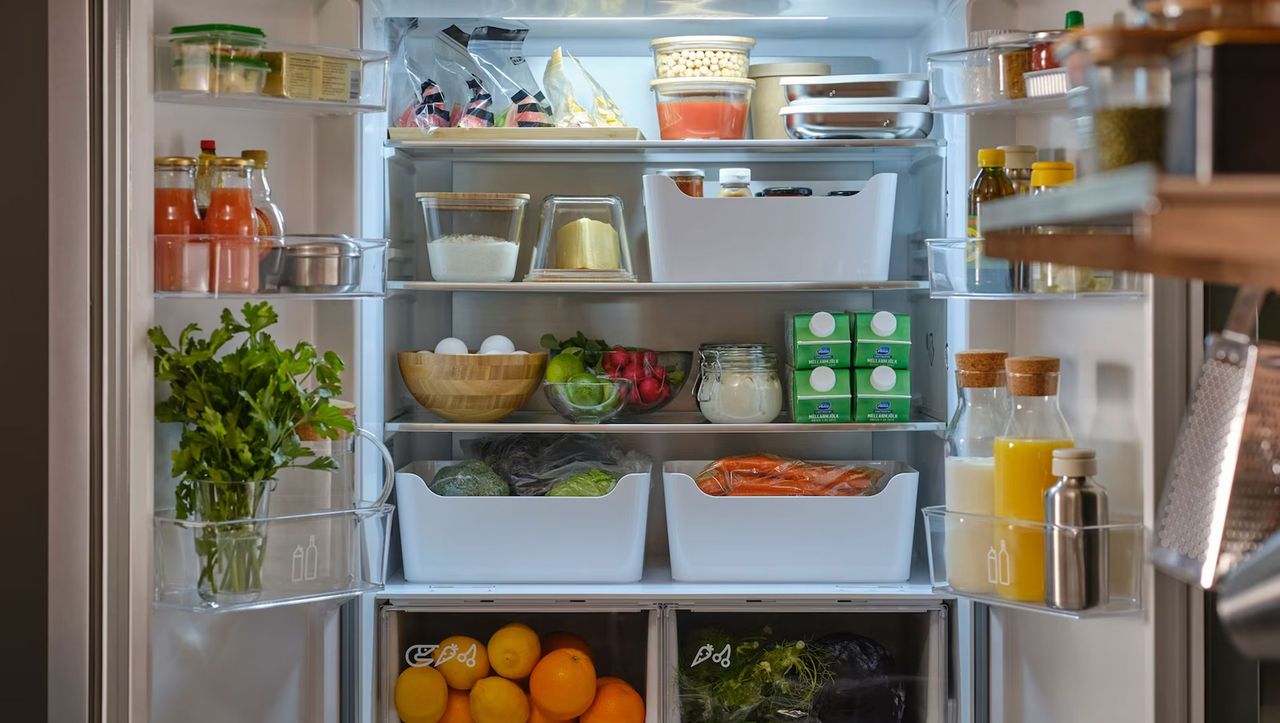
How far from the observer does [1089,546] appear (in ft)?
5.48

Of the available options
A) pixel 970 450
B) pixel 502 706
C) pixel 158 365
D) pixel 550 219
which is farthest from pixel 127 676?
pixel 970 450

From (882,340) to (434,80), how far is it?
3.15ft

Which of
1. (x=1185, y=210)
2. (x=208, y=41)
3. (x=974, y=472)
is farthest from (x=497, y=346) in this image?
(x=1185, y=210)

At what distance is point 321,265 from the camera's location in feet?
6.13

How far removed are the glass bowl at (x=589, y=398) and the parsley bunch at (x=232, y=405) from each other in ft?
1.72

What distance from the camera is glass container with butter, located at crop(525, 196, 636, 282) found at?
2.25 metres

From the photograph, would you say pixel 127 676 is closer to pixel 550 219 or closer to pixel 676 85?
pixel 550 219

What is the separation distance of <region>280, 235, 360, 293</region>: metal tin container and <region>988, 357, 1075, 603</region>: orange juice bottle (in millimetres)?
994

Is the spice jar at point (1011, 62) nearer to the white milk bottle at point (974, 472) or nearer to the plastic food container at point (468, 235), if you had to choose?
the white milk bottle at point (974, 472)

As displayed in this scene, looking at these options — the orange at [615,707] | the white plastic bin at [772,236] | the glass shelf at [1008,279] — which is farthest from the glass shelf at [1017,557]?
the orange at [615,707]

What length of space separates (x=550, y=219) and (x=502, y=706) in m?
0.88

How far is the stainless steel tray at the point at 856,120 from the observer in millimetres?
2188

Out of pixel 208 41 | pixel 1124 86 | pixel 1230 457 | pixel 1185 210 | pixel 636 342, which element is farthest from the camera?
pixel 636 342

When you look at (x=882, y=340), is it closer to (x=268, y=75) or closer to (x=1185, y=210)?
(x=268, y=75)
